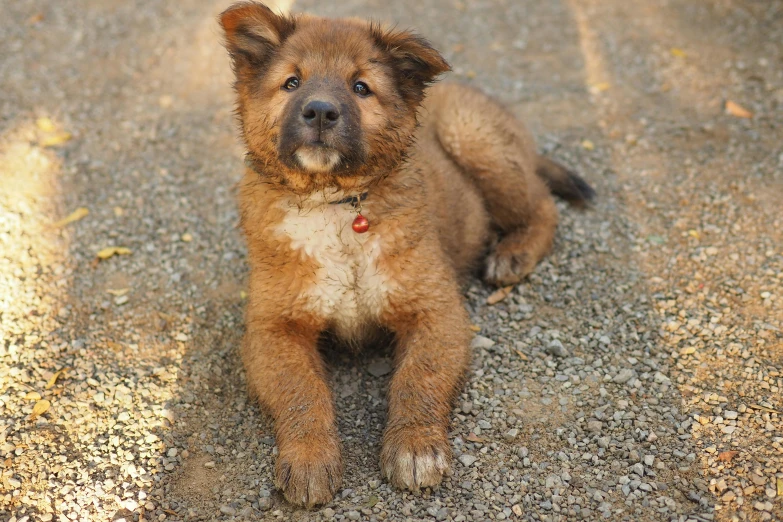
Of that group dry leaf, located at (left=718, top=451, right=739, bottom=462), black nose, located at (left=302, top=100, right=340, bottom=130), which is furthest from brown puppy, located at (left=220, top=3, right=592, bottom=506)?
dry leaf, located at (left=718, top=451, right=739, bottom=462)

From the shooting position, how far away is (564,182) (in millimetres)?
5863

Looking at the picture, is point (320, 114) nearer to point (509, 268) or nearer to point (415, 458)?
point (415, 458)

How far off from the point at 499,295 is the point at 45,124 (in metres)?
4.48

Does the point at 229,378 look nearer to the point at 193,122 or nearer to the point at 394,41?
the point at 394,41

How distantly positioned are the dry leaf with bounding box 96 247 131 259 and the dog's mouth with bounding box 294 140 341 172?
2348 millimetres

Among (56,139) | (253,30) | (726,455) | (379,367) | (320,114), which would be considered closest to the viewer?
(320,114)

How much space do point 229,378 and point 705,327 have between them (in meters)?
2.95

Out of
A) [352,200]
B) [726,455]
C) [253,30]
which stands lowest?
[726,455]

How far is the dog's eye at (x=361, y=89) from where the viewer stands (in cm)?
395

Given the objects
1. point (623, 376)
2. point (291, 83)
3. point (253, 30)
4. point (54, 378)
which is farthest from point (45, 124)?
point (623, 376)

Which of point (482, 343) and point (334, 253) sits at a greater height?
point (334, 253)

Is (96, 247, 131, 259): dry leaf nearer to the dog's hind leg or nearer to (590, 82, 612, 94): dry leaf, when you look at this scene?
the dog's hind leg

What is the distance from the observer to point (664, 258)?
5.29 m

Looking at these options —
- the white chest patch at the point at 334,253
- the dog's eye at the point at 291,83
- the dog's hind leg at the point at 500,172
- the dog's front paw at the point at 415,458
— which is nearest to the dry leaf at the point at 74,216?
the white chest patch at the point at 334,253
